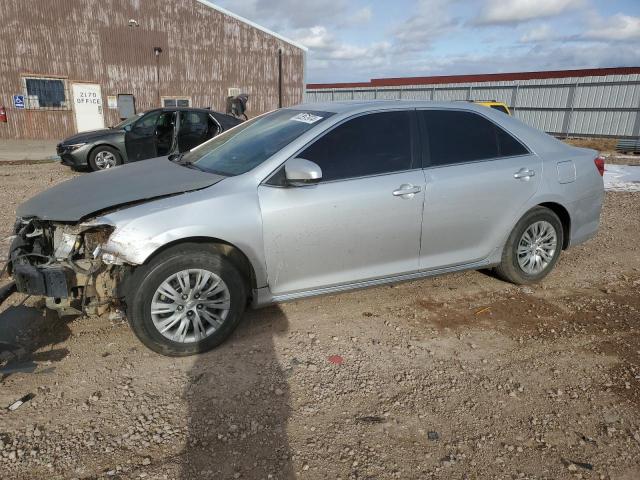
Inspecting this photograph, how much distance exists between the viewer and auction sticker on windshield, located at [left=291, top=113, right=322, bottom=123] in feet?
12.4

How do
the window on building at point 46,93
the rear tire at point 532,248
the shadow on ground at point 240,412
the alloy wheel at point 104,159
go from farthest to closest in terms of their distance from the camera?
the window on building at point 46,93 → the alloy wheel at point 104,159 → the rear tire at point 532,248 → the shadow on ground at point 240,412

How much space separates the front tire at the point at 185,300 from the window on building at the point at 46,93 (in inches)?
759

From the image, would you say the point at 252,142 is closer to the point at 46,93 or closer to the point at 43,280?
the point at 43,280

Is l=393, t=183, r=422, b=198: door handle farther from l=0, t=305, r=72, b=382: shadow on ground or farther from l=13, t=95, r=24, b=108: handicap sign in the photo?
l=13, t=95, r=24, b=108: handicap sign

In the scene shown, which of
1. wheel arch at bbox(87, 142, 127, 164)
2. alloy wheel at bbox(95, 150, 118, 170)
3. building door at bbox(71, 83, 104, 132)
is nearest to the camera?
wheel arch at bbox(87, 142, 127, 164)

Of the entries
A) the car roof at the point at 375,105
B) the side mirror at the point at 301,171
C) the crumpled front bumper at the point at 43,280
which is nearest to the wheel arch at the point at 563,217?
the car roof at the point at 375,105

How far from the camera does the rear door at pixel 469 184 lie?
3.92 metres

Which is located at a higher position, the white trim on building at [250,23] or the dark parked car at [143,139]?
the white trim on building at [250,23]

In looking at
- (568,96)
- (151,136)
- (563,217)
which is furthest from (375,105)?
(568,96)

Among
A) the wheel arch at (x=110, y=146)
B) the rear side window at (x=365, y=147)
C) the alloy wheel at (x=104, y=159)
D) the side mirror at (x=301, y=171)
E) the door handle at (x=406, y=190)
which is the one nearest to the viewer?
the side mirror at (x=301, y=171)

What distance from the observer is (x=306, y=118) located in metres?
3.89

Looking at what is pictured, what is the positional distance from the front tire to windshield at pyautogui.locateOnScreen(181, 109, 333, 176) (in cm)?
75

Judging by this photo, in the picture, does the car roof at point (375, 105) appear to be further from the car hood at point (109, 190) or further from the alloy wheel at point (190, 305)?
the alloy wheel at point (190, 305)

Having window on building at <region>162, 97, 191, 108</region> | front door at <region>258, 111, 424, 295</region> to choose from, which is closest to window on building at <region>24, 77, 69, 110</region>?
window on building at <region>162, 97, 191, 108</region>
